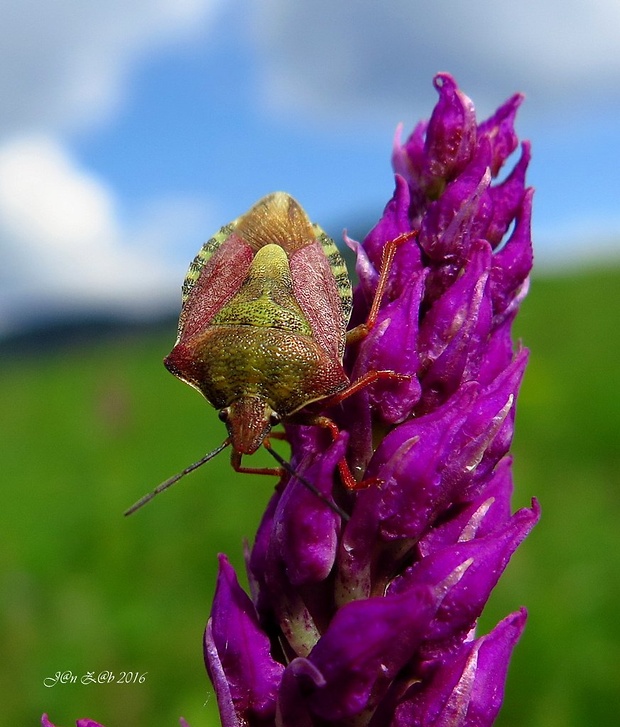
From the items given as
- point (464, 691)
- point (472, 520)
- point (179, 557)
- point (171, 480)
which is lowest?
point (464, 691)

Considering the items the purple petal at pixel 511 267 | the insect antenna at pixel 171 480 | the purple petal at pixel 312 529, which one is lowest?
the purple petal at pixel 312 529

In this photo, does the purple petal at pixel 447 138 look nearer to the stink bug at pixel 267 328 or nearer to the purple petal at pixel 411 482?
the stink bug at pixel 267 328

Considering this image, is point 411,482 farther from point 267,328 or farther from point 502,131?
point 502,131

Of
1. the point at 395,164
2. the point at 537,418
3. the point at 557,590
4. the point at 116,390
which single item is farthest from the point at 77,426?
the point at 395,164

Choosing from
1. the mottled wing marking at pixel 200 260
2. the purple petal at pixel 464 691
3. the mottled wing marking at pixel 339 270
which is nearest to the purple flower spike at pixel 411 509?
the purple petal at pixel 464 691

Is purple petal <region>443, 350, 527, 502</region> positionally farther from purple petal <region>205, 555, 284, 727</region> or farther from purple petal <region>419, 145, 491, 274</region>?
purple petal <region>205, 555, 284, 727</region>

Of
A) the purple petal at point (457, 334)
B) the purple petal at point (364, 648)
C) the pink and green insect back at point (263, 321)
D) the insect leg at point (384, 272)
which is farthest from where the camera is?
the pink and green insect back at point (263, 321)

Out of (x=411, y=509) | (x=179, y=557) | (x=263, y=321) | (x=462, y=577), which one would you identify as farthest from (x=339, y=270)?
(x=179, y=557)
